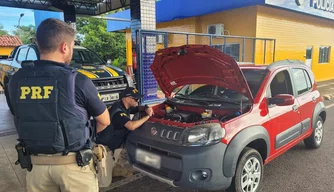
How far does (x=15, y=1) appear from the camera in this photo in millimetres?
13445

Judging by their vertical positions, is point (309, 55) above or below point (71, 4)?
below

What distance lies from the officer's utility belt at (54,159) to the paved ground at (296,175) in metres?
1.74

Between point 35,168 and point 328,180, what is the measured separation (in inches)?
138

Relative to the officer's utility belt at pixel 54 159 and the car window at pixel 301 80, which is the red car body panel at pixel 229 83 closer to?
the car window at pixel 301 80

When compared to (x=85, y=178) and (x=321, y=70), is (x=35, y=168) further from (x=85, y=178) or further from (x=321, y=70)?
(x=321, y=70)

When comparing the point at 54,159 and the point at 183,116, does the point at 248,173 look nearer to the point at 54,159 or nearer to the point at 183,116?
the point at 183,116

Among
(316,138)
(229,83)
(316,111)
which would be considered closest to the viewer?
(229,83)

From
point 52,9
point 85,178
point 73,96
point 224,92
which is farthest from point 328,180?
point 52,9

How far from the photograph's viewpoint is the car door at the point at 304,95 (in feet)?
12.6

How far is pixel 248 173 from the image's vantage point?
2859 mm

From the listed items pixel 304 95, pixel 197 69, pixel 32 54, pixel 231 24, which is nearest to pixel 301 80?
pixel 304 95

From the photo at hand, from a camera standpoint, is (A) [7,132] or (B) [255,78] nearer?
(B) [255,78]

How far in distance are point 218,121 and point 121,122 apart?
4.00 feet

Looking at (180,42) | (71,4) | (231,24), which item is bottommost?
(180,42)
